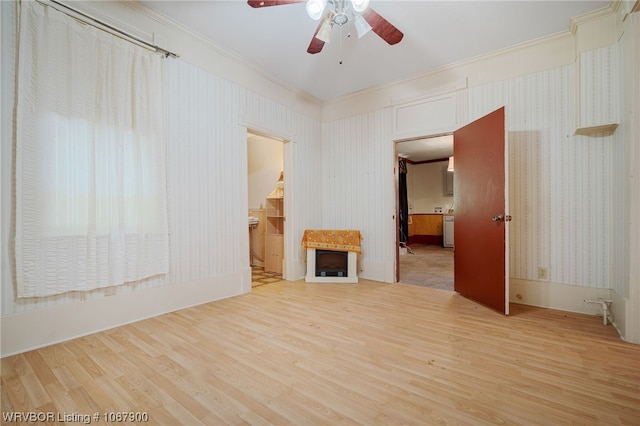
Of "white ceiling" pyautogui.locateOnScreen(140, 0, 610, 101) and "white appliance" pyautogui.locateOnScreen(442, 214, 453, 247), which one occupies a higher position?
"white ceiling" pyautogui.locateOnScreen(140, 0, 610, 101)

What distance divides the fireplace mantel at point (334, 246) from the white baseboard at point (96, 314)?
1.35m

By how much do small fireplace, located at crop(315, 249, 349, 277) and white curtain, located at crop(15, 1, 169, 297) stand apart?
85.7 inches

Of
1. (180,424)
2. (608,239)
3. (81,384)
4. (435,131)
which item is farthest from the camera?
(435,131)

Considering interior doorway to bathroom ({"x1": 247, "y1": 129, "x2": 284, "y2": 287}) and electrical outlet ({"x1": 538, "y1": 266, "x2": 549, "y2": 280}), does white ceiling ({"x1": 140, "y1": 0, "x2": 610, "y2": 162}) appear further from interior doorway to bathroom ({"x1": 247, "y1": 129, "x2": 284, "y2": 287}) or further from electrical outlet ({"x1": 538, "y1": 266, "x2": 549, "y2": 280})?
electrical outlet ({"x1": 538, "y1": 266, "x2": 549, "y2": 280})

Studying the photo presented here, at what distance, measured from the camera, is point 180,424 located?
1307 mm

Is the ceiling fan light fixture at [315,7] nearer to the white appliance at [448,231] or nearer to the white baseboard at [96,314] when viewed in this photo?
the white baseboard at [96,314]

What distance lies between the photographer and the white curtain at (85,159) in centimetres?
201

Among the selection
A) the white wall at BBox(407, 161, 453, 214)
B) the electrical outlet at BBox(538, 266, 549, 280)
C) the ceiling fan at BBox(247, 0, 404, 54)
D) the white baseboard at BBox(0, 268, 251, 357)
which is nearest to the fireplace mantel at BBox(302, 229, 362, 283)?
the white baseboard at BBox(0, 268, 251, 357)

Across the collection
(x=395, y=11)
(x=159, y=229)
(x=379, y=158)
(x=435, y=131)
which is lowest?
(x=159, y=229)

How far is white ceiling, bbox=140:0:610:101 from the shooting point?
8.43ft

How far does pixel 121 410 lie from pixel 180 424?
0.36 m

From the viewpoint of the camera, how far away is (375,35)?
2.95 metres

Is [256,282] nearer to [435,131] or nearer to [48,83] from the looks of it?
[48,83]

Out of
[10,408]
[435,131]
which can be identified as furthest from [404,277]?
[10,408]
